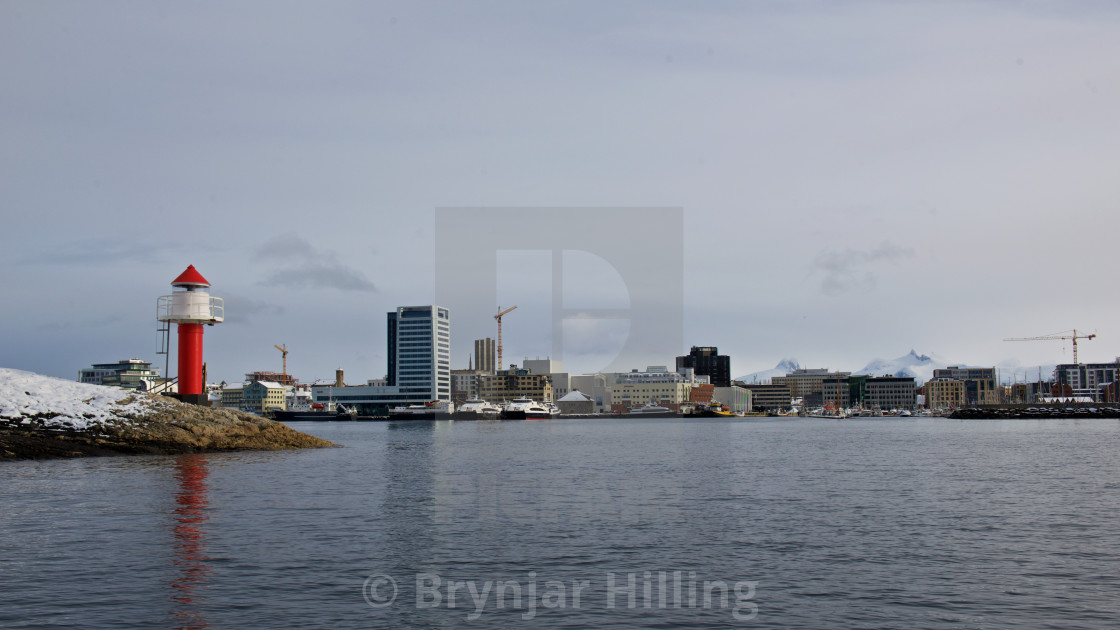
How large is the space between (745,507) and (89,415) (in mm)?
41101

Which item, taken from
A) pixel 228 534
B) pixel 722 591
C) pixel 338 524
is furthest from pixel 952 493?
pixel 228 534

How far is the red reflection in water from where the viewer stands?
14.9 metres

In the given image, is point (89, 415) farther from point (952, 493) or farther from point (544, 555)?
point (952, 493)

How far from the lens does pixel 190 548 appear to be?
67.6ft

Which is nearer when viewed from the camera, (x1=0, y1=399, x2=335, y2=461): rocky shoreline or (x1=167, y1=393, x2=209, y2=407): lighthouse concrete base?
(x1=0, y1=399, x2=335, y2=461): rocky shoreline

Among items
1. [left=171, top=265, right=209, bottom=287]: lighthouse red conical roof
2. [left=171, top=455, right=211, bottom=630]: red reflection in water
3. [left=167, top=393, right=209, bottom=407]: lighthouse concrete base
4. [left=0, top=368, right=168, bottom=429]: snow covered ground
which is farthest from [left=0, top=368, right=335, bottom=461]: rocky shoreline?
→ [left=171, top=455, right=211, bottom=630]: red reflection in water

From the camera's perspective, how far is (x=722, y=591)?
55.3 ft

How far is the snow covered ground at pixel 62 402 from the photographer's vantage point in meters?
48.0

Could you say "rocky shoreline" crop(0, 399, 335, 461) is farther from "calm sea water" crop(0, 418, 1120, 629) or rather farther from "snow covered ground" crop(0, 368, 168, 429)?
"calm sea water" crop(0, 418, 1120, 629)

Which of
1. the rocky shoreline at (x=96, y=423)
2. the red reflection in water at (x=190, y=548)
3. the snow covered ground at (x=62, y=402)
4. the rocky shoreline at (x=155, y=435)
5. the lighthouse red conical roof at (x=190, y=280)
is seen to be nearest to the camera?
the red reflection in water at (x=190, y=548)

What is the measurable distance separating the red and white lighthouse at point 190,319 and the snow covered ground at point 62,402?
164 inches

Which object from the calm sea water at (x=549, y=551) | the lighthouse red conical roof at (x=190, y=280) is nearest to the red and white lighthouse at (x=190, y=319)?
the lighthouse red conical roof at (x=190, y=280)

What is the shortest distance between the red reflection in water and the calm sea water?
8 centimetres

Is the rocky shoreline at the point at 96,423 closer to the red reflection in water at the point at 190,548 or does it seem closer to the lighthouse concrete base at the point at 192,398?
the lighthouse concrete base at the point at 192,398
